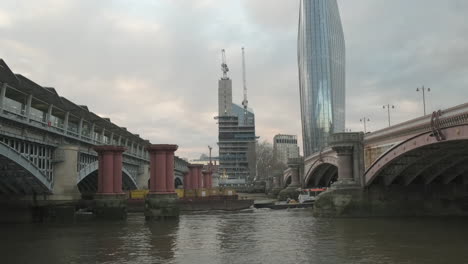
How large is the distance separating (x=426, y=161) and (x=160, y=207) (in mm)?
24198

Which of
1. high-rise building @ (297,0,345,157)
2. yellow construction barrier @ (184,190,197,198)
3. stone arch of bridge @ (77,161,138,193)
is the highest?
high-rise building @ (297,0,345,157)

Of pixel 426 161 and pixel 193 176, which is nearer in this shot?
pixel 426 161

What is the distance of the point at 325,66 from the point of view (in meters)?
183

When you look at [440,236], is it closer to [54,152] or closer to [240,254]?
[240,254]

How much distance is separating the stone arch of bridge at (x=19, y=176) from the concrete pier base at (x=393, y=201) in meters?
24.7

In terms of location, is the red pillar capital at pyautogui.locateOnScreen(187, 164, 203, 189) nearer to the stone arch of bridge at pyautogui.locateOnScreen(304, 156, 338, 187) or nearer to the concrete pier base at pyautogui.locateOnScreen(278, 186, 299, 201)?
the concrete pier base at pyautogui.locateOnScreen(278, 186, 299, 201)

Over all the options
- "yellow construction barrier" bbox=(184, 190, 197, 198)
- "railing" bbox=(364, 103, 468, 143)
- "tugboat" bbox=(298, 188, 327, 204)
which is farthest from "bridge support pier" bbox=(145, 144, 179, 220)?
"tugboat" bbox=(298, 188, 327, 204)

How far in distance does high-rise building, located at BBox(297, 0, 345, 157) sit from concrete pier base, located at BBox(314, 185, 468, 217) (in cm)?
13825

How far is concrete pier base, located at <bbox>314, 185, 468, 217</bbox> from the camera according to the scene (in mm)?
42531

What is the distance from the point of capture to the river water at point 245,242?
860 inches

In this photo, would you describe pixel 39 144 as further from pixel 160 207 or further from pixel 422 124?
pixel 422 124

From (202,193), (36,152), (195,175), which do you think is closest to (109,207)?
(36,152)

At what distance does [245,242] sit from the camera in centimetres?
2744

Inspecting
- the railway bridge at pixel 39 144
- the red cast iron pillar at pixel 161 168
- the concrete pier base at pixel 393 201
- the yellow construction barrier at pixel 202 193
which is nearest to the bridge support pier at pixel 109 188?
the railway bridge at pixel 39 144
